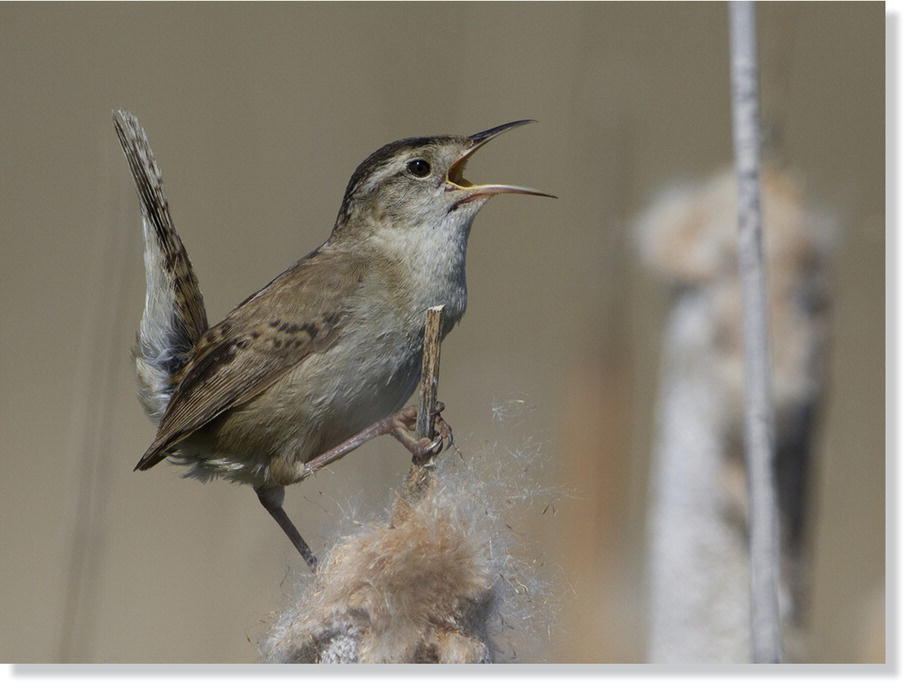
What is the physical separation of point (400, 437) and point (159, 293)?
32.8 inches

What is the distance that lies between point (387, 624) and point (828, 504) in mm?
1269

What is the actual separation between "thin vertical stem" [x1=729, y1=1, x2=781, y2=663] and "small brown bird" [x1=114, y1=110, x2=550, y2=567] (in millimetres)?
499

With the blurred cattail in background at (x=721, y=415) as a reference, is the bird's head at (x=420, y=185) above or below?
above

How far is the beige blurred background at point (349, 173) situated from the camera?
2.54m

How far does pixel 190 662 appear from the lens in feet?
8.27

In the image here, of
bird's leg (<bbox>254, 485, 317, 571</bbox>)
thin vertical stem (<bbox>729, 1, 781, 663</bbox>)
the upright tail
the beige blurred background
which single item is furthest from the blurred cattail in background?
the upright tail

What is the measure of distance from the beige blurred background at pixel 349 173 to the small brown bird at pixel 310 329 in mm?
114

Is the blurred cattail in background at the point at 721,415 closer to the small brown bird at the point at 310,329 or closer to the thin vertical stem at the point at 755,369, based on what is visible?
the thin vertical stem at the point at 755,369

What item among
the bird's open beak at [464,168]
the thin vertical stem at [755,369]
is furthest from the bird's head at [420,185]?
the thin vertical stem at [755,369]

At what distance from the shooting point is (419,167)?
254cm

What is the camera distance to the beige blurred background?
2.54 metres

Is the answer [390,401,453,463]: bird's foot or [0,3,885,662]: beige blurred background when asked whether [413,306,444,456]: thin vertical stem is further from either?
[0,3,885,662]: beige blurred background

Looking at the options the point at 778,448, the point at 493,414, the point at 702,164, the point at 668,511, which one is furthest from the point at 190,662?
the point at 702,164

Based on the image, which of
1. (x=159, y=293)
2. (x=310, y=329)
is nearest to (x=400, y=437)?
(x=310, y=329)
